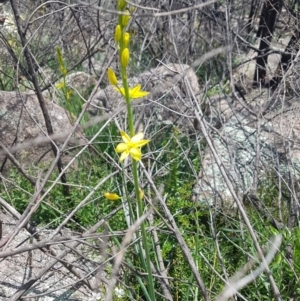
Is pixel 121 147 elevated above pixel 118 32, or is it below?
below

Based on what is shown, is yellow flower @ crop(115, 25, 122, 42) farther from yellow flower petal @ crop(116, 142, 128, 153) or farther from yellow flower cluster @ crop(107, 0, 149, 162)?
yellow flower petal @ crop(116, 142, 128, 153)

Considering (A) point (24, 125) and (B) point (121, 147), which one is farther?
(A) point (24, 125)

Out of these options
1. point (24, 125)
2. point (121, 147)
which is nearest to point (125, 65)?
point (121, 147)

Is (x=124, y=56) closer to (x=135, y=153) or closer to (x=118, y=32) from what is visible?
(x=118, y=32)

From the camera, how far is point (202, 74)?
657 cm

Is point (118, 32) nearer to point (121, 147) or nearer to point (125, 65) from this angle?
point (125, 65)

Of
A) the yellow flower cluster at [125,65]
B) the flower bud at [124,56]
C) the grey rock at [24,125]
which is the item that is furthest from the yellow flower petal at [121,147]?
the grey rock at [24,125]

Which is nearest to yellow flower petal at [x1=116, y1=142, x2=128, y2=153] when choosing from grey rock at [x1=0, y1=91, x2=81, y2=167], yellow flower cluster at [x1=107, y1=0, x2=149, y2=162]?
yellow flower cluster at [x1=107, y1=0, x2=149, y2=162]

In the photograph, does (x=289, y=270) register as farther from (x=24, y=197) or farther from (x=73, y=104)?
(x=73, y=104)

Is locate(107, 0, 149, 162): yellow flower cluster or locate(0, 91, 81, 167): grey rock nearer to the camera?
locate(107, 0, 149, 162): yellow flower cluster

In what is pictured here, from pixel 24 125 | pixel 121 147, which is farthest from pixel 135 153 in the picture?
pixel 24 125

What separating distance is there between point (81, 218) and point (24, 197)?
0.49 m

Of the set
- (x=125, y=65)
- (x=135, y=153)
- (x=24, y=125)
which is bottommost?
(x=24, y=125)

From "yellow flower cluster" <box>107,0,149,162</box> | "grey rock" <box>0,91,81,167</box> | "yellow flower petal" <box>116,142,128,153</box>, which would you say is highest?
"yellow flower cluster" <box>107,0,149,162</box>
